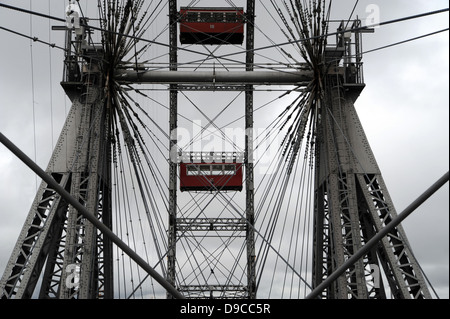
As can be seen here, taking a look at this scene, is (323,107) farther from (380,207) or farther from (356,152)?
(380,207)

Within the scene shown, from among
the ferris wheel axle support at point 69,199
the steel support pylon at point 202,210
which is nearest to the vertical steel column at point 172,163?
the steel support pylon at point 202,210

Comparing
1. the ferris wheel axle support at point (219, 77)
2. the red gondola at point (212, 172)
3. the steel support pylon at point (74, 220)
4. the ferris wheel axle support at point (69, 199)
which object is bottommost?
the ferris wheel axle support at point (69, 199)

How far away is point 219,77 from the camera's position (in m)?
21.5

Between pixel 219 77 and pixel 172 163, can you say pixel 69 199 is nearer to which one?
pixel 219 77

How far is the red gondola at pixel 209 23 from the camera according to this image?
94.3 feet

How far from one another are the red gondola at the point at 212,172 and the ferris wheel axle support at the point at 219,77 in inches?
360

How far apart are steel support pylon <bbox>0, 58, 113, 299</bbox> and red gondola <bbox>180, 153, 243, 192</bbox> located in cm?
1004

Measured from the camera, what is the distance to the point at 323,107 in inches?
792

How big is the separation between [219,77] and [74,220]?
21.9 feet

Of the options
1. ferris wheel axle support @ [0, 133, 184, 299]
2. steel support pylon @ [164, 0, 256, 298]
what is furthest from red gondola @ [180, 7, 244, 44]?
ferris wheel axle support @ [0, 133, 184, 299]

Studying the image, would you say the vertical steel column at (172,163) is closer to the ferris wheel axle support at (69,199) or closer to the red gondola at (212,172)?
the red gondola at (212,172)

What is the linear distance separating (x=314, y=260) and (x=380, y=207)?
338cm

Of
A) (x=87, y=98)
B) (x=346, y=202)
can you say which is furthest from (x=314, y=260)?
(x=87, y=98)

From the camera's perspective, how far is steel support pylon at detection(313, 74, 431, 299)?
17.6 m
